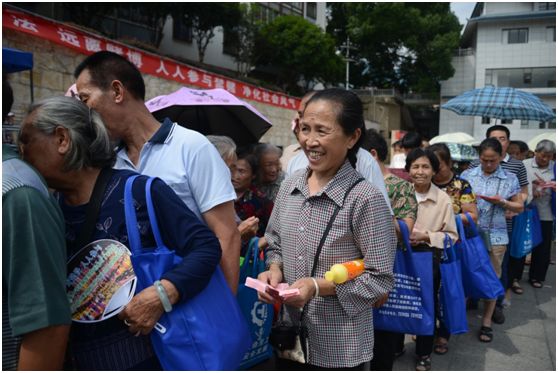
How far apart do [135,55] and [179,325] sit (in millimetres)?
10398

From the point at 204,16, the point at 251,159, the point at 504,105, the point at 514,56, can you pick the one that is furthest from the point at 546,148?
the point at 514,56

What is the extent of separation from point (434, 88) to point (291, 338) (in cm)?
3745

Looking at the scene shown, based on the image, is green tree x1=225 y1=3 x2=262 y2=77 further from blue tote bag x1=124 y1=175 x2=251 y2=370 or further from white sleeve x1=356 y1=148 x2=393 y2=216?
blue tote bag x1=124 y1=175 x2=251 y2=370

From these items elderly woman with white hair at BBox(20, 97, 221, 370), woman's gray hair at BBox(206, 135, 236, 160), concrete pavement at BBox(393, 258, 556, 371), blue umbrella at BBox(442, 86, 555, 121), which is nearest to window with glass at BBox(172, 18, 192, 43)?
blue umbrella at BBox(442, 86, 555, 121)

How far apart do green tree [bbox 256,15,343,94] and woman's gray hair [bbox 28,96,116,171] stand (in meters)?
24.5

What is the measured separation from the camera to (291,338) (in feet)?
5.89

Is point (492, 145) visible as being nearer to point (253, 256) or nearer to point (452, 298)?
point (452, 298)

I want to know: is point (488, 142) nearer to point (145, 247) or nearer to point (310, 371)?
point (310, 371)

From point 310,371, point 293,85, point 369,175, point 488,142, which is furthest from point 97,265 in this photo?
point 293,85

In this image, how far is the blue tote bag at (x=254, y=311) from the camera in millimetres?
2240

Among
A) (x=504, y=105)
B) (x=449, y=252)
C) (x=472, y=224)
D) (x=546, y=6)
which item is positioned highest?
(x=546, y=6)

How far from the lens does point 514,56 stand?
106 feet

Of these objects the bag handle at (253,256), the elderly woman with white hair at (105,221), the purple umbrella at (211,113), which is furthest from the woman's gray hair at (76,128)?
the purple umbrella at (211,113)

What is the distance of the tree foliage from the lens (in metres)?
33.8
